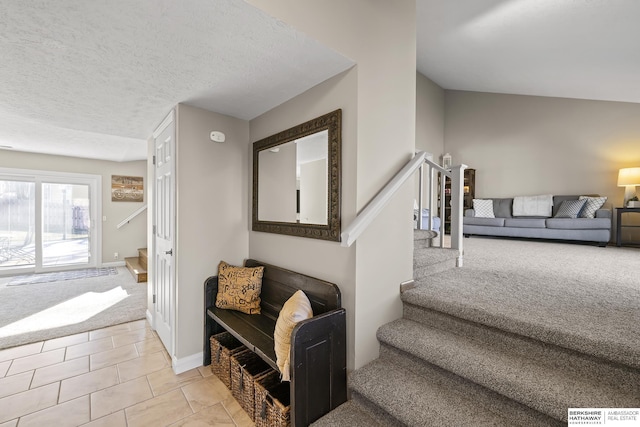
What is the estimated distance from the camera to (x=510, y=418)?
125cm

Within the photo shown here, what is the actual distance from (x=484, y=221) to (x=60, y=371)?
700cm

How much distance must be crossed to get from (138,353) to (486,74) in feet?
23.3

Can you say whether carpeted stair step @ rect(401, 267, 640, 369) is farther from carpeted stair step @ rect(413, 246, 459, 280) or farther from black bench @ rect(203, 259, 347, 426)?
black bench @ rect(203, 259, 347, 426)

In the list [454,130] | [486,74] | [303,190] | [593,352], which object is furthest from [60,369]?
[454,130]

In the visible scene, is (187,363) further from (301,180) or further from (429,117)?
(429,117)

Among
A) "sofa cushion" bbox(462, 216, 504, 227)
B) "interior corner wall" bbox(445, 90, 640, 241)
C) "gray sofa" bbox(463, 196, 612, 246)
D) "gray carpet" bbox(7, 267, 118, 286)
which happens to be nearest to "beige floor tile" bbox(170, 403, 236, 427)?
"gray carpet" bbox(7, 267, 118, 286)

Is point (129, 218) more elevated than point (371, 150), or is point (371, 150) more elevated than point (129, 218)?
point (371, 150)

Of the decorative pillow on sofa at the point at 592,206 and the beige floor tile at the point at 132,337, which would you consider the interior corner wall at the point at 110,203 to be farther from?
the decorative pillow on sofa at the point at 592,206

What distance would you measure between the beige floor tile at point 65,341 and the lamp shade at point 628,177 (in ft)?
26.6

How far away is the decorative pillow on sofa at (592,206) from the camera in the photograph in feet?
15.8

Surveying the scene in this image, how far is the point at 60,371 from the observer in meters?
2.18

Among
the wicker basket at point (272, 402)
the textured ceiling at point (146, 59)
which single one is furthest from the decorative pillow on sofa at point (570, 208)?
the wicker basket at point (272, 402)

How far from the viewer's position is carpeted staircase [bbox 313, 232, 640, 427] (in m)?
1.18

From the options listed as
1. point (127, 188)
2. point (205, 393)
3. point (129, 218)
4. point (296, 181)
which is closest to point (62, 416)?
point (205, 393)
